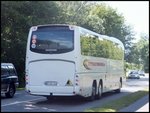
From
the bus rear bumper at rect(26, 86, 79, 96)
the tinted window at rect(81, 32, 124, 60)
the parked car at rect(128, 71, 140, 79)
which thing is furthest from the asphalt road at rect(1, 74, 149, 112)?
the parked car at rect(128, 71, 140, 79)

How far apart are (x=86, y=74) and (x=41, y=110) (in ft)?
14.8

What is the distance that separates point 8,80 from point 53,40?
464 cm

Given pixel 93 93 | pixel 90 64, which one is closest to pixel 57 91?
pixel 90 64

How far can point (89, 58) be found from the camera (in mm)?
21312

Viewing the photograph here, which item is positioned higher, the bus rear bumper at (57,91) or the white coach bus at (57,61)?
the white coach bus at (57,61)

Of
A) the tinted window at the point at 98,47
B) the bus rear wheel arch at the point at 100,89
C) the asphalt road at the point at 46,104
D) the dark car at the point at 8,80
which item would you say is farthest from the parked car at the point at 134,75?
the asphalt road at the point at 46,104

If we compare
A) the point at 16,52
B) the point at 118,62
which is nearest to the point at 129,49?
the point at 16,52

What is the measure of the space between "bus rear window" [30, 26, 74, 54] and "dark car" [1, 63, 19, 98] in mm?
3425

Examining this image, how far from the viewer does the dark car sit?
895 inches

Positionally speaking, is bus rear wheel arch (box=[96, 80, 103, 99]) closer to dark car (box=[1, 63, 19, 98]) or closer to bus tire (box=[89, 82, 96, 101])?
bus tire (box=[89, 82, 96, 101])

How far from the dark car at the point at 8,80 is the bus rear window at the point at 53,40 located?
3425 mm

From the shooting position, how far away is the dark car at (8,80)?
22734 millimetres

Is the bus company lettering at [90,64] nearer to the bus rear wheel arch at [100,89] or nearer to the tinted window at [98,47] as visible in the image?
the tinted window at [98,47]

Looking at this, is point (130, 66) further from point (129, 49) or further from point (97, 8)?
point (97, 8)
